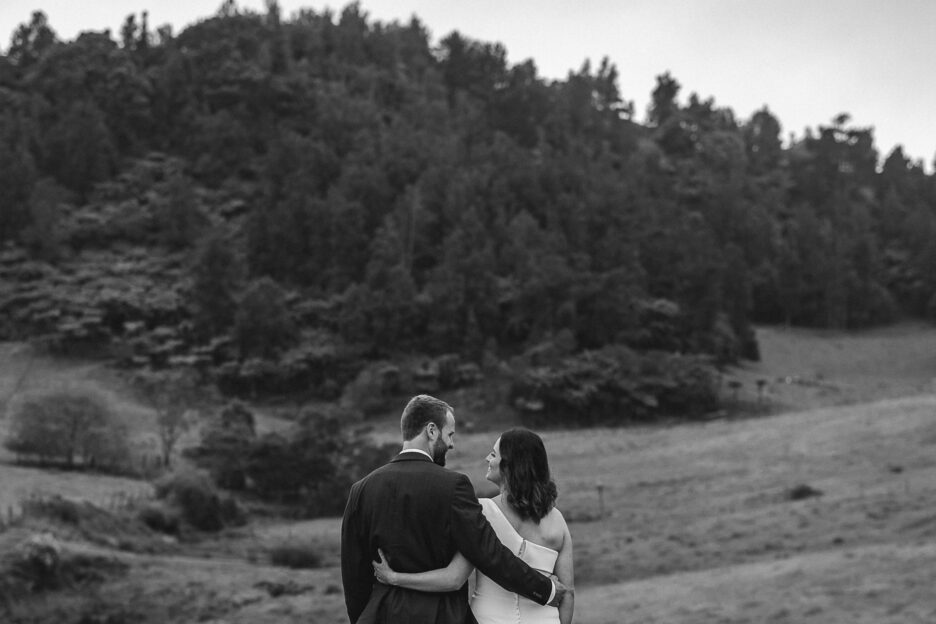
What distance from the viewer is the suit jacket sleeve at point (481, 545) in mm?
4586

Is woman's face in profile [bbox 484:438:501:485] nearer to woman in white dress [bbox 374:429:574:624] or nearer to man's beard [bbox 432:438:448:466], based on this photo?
woman in white dress [bbox 374:429:574:624]

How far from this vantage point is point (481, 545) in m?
4.59

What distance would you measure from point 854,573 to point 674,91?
118938 mm

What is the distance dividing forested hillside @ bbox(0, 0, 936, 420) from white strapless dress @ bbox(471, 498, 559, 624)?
54926 millimetres

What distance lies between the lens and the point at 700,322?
7625 cm

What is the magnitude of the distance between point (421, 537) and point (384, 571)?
223mm

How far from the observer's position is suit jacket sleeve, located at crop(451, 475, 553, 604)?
15.0 feet

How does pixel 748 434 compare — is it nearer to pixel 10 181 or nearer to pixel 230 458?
pixel 230 458

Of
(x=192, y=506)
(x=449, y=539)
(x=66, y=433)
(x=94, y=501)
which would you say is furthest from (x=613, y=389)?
(x=449, y=539)

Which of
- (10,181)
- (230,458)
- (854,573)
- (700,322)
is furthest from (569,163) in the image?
(854,573)

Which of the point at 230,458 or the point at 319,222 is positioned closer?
the point at 230,458

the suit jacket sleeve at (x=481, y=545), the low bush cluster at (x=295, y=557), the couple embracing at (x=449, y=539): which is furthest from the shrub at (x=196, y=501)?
the suit jacket sleeve at (x=481, y=545)

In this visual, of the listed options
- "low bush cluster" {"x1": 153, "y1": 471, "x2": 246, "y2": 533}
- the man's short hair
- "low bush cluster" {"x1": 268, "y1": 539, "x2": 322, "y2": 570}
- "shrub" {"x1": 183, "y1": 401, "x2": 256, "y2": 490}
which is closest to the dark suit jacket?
the man's short hair

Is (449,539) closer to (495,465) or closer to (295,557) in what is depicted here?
(495,465)
